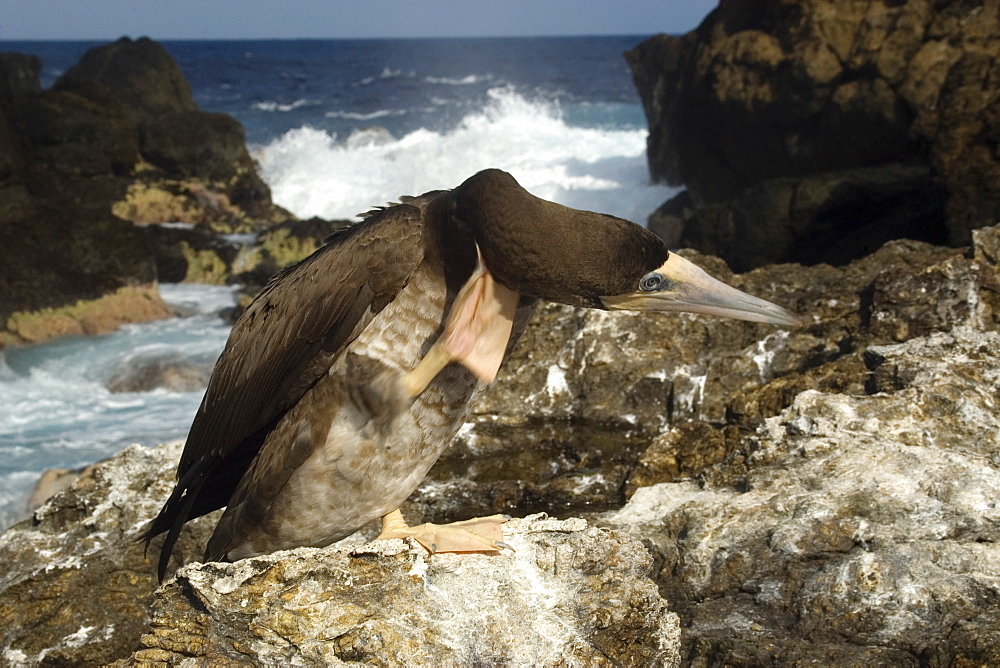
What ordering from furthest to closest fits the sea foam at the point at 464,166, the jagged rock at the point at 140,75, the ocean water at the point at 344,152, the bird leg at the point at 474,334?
1. the jagged rock at the point at 140,75
2. the sea foam at the point at 464,166
3. the ocean water at the point at 344,152
4. the bird leg at the point at 474,334

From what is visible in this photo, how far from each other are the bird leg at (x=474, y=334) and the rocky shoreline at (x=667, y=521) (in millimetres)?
728

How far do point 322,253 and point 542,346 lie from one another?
2470 millimetres

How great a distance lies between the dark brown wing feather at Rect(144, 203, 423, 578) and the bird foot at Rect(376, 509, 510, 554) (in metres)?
0.68

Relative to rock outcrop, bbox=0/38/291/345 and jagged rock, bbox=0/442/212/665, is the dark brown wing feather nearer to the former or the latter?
jagged rock, bbox=0/442/212/665

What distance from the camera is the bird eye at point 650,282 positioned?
8.77 ft

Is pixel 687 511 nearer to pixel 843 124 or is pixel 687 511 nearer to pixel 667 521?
pixel 667 521

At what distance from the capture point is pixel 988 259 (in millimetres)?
4496

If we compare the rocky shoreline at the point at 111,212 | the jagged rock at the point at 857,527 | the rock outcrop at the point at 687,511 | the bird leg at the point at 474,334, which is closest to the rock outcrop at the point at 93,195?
the rocky shoreline at the point at 111,212

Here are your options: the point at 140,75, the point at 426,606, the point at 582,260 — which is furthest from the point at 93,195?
the point at 582,260

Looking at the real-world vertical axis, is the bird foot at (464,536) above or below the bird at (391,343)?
below

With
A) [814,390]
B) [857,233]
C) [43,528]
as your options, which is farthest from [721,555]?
[857,233]

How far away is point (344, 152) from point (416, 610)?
3471cm

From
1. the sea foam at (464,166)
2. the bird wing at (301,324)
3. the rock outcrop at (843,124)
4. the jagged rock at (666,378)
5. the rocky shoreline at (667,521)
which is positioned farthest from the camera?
the sea foam at (464,166)

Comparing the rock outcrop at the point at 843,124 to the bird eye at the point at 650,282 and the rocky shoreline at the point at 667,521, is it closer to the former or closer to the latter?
the rocky shoreline at the point at 667,521
